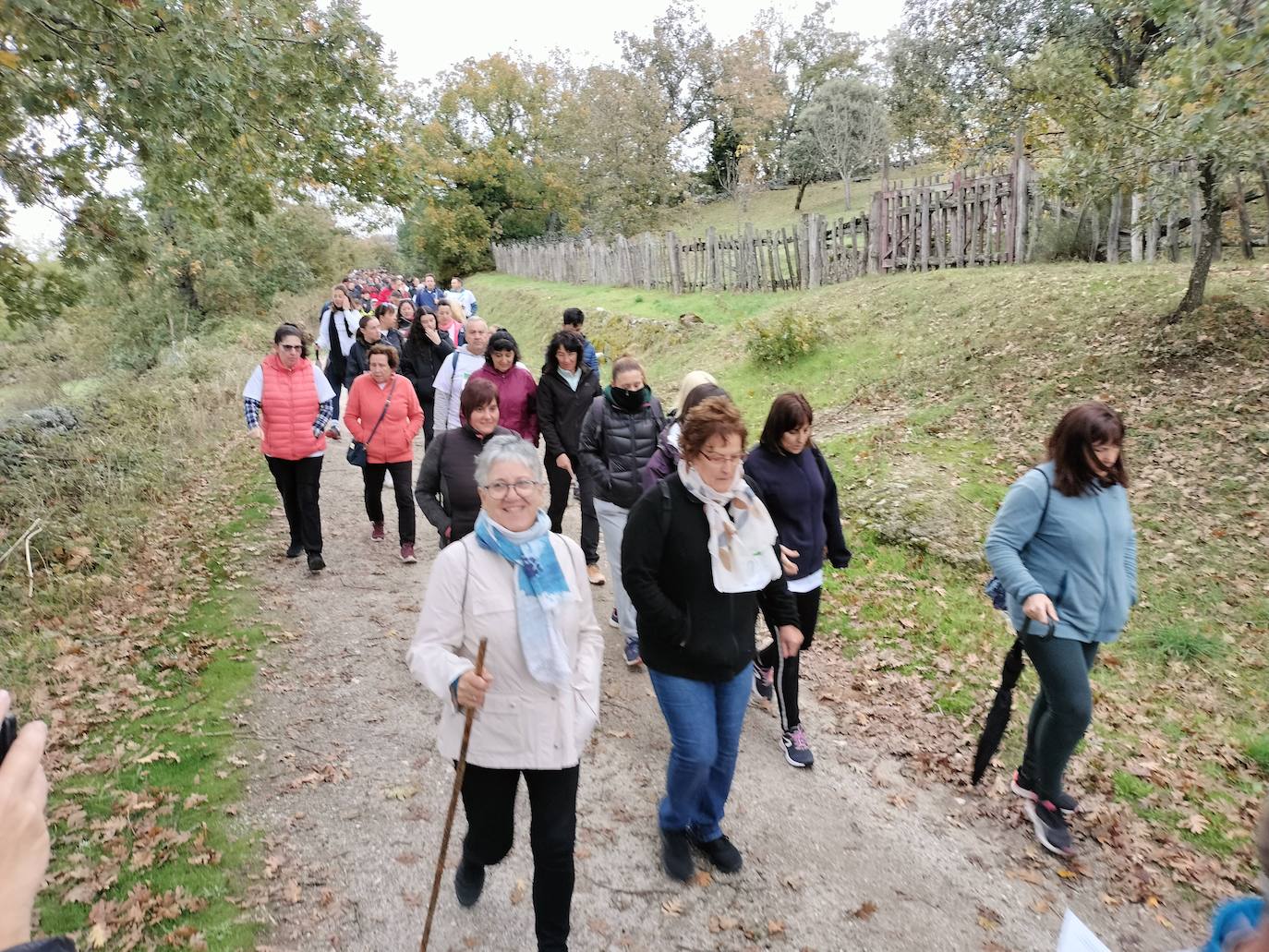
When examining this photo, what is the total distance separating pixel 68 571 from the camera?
7.80 m

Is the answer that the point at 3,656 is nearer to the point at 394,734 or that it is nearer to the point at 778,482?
the point at 394,734

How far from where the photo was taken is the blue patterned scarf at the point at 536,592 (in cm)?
294

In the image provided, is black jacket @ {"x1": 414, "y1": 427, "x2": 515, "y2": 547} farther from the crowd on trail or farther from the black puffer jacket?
the black puffer jacket

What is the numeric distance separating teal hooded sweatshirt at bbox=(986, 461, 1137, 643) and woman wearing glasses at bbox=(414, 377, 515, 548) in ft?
10.4

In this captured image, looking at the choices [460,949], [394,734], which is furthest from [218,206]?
[460,949]

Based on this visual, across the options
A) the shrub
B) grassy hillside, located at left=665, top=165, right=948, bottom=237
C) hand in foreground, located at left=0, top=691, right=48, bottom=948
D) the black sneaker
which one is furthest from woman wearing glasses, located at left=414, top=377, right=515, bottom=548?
grassy hillside, located at left=665, top=165, right=948, bottom=237

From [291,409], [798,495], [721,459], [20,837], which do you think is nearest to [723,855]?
[798,495]

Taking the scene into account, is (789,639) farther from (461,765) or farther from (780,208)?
(780,208)

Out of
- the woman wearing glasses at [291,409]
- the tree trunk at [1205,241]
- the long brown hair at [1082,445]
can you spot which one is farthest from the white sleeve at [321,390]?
the tree trunk at [1205,241]

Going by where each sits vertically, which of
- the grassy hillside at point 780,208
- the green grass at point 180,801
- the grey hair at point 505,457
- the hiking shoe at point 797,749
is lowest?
the hiking shoe at point 797,749

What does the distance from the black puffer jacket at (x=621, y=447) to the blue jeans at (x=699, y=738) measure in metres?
2.15

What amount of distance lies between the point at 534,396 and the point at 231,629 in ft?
10.4

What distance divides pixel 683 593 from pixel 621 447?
2.32 m

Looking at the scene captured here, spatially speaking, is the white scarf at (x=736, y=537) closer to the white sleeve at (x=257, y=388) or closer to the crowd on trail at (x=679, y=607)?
the crowd on trail at (x=679, y=607)
